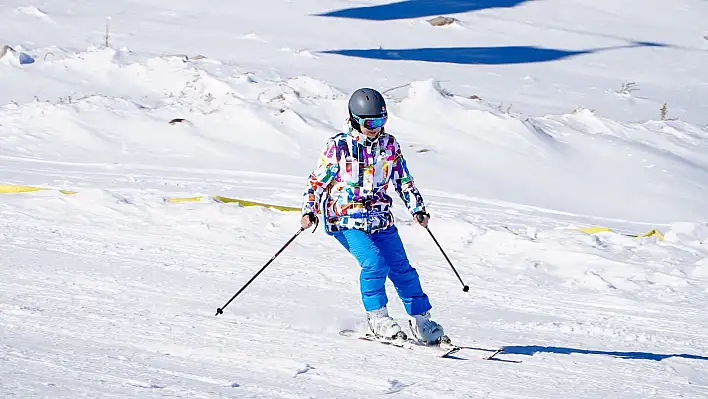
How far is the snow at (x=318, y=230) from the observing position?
187 inches

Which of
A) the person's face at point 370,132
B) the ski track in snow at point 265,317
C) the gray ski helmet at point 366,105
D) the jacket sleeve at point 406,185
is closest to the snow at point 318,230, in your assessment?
the ski track in snow at point 265,317

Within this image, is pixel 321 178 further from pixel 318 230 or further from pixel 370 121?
pixel 318 230

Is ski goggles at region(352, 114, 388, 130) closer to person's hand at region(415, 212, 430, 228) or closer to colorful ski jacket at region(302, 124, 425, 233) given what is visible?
colorful ski jacket at region(302, 124, 425, 233)

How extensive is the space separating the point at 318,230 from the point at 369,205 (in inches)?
135

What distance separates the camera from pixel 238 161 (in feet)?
41.0

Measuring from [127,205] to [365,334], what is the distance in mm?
3845

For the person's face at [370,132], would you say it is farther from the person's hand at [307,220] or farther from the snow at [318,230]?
the snow at [318,230]

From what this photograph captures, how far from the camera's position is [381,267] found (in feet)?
16.9

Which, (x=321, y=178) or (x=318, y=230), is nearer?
(x=321, y=178)

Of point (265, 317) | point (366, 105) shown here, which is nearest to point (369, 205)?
point (366, 105)

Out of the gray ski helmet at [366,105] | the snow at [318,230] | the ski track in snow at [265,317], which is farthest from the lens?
the gray ski helmet at [366,105]


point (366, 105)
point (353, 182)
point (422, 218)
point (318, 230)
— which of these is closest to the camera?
point (366, 105)

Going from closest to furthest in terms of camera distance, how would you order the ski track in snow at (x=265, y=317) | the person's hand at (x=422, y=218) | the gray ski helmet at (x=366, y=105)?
the ski track in snow at (x=265, y=317) → the gray ski helmet at (x=366, y=105) → the person's hand at (x=422, y=218)

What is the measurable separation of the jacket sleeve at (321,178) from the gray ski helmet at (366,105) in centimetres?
19
